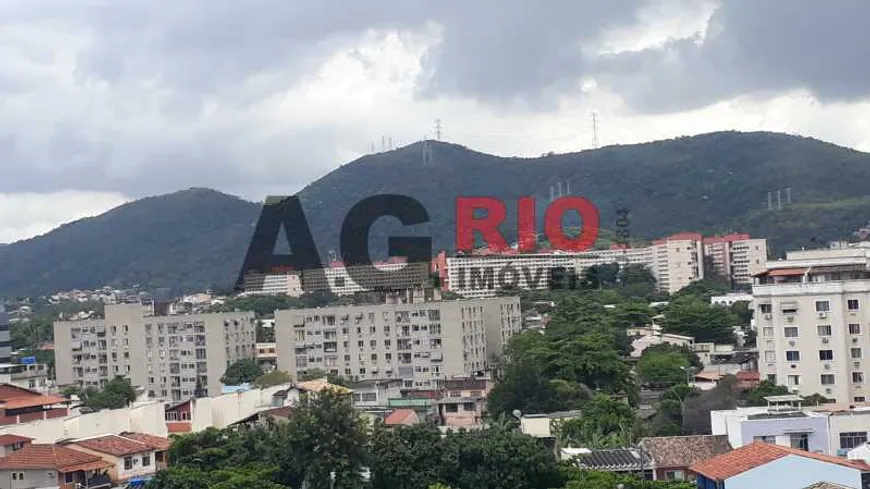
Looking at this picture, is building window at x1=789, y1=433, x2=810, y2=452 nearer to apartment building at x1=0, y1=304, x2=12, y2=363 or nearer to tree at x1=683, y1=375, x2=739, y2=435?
tree at x1=683, y1=375, x2=739, y2=435

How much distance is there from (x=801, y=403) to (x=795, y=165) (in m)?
113

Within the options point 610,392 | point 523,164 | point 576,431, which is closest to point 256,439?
point 576,431

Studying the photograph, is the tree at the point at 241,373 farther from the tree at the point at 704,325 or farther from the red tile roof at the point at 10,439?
the red tile roof at the point at 10,439

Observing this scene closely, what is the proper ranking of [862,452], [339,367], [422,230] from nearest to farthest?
[862,452] → [339,367] → [422,230]

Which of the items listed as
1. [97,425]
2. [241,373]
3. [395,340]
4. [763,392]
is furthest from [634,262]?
[97,425]

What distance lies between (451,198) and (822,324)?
112 m

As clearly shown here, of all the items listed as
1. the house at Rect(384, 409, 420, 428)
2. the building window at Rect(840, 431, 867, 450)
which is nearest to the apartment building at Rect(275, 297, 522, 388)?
the house at Rect(384, 409, 420, 428)

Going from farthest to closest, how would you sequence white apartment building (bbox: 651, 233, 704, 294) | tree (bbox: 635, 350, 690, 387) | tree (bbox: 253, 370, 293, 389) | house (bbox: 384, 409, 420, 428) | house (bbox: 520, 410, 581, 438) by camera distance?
1. white apartment building (bbox: 651, 233, 704, 294)
2. tree (bbox: 253, 370, 293, 389)
3. tree (bbox: 635, 350, 690, 387)
4. house (bbox: 384, 409, 420, 428)
5. house (bbox: 520, 410, 581, 438)

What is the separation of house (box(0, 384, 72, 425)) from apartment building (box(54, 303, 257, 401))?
16.2m

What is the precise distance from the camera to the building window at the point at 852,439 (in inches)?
702

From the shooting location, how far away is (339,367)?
133ft

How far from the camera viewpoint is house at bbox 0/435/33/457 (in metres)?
20.3

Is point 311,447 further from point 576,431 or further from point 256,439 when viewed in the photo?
point 576,431

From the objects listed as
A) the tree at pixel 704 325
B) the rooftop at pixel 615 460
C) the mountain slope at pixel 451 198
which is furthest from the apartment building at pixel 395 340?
the mountain slope at pixel 451 198
